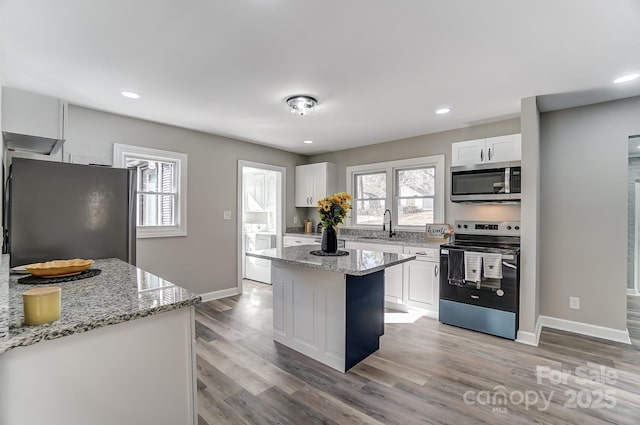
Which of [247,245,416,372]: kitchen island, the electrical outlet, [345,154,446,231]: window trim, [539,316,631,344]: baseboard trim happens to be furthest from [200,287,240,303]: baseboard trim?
the electrical outlet

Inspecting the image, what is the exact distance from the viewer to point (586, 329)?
3.15m

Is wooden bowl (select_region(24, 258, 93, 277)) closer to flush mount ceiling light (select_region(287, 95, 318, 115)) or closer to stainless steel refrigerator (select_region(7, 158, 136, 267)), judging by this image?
stainless steel refrigerator (select_region(7, 158, 136, 267))

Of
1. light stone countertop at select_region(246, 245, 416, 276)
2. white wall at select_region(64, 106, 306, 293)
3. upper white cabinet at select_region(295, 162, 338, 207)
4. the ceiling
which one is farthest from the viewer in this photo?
upper white cabinet at select_region(295, 162, 338, 207)

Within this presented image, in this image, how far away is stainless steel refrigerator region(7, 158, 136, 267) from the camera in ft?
6.83

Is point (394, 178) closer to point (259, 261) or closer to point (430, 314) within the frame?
point (430, 314)

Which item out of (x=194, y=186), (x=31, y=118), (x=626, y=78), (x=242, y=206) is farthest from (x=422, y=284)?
(x=31, y=118)

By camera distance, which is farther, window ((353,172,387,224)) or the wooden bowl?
window ((353,172,387,224))

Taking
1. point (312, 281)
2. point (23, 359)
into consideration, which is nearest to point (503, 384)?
point (312, 281)

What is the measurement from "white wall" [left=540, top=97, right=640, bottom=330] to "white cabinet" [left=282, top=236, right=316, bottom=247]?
310cm

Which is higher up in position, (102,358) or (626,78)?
(626,78)

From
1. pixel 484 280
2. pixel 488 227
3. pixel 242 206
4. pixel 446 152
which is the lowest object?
pixel 484 280

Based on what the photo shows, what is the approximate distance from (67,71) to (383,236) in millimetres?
4017

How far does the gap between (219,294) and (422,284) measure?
9.31ft

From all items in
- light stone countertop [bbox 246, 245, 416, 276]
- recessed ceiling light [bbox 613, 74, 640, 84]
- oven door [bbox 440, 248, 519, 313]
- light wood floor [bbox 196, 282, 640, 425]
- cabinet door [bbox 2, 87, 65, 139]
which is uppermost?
recessed ceiling light [bbox 613, 74, 640, 84]
